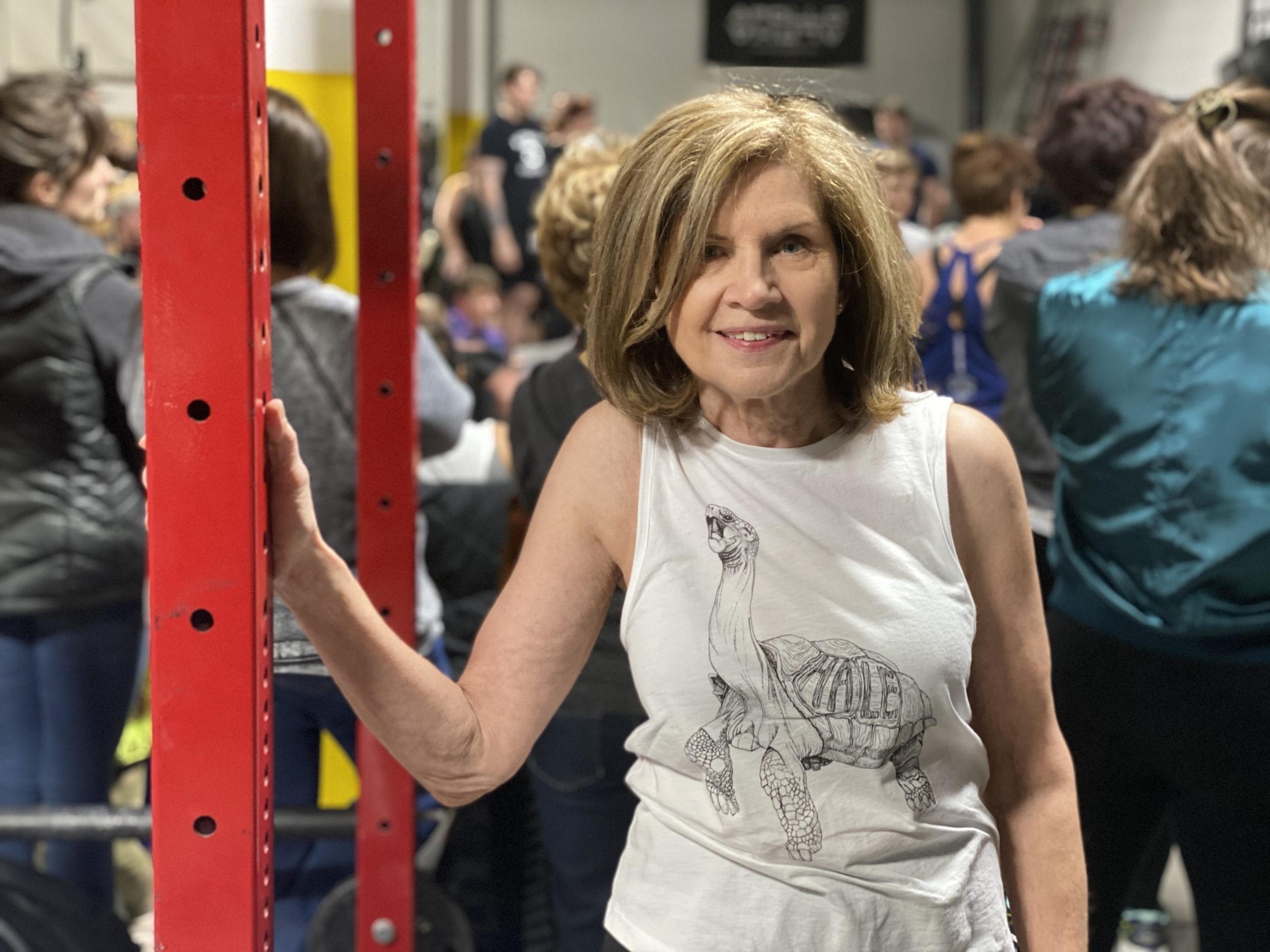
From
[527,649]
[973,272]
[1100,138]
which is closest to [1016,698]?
[527,649]

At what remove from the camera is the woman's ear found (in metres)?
2.45

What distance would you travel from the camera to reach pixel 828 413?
1176 mm

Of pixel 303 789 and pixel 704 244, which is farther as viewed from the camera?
pixel 303 789

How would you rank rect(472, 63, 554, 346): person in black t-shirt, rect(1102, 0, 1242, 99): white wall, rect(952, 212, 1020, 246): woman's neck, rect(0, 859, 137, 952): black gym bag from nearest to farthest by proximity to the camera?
rect(0, 859, 137, 952): black gym bag, rect(952, 212, 1020, 246): woman's neck, rect(1102, 0, 1242, 99): white wall, rect(472, 63, 554, 346): person in black t-shirt

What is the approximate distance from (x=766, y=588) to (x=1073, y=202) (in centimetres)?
192

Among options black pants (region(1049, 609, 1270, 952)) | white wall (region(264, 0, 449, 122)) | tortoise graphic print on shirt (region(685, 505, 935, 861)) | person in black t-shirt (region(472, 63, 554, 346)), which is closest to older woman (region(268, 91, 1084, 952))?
tortoise graphic print on shirt (region(685, 505, 935, 861))

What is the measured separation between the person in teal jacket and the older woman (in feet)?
2.10

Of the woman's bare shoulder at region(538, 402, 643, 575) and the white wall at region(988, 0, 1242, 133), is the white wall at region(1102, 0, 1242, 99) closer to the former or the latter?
the white wall at region(988, 0, 1242, 133)

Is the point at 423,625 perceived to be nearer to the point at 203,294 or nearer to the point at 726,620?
the point at 726,620

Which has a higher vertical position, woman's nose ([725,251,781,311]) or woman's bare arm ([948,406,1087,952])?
woman's nose ([725,251,781,311])

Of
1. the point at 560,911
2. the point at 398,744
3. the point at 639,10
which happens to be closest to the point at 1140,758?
the point at 560,911

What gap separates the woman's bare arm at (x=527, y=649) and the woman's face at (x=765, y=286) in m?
0.14

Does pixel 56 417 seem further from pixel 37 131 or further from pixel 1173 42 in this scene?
pixel 1173 42

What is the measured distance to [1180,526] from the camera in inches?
68.6
